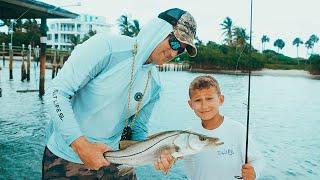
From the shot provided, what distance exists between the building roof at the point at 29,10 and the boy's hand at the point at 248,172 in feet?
48.6

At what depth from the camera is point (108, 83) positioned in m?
2.86

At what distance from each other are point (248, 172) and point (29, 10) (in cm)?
1828

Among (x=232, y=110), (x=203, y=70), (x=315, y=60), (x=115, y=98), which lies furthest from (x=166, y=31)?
(x=315, y=60)

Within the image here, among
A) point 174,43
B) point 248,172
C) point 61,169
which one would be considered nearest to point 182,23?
point 174,43

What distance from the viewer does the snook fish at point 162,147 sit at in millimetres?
2607

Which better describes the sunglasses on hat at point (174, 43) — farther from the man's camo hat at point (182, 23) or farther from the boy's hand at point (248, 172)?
the boy's hand at point (248, 172)

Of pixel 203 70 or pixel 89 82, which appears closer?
pixel 89 82

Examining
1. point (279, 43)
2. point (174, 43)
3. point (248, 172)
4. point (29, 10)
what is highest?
point (279, 43)

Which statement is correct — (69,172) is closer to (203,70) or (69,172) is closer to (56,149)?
(56,149)

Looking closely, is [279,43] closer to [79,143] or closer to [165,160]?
[165,160]

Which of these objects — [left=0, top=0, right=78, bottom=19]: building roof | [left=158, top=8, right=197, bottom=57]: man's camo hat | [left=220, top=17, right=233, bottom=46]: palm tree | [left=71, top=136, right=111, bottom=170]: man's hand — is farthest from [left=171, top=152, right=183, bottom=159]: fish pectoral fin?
[left=220, top=17, right=233, bottom=46]: palm tree

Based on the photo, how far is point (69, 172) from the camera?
2.99 metres

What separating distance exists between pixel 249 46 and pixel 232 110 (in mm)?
24222

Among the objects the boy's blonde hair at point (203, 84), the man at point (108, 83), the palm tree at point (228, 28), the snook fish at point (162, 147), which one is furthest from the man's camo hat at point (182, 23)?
the palm tree at point (228, 28)
